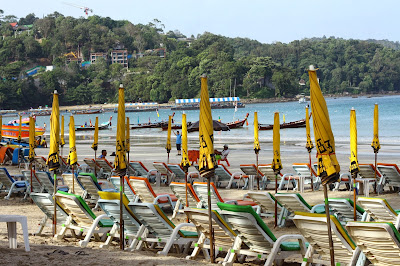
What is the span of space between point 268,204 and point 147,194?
2.35 metres

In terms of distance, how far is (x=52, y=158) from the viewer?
861 cm

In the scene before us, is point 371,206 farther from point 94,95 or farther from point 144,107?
point 94,95

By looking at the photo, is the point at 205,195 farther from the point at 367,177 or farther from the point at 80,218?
the point at 367,177

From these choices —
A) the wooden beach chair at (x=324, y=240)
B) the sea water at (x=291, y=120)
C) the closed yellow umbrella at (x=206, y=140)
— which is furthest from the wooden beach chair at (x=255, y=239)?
the sea water at (x=291, y=120)

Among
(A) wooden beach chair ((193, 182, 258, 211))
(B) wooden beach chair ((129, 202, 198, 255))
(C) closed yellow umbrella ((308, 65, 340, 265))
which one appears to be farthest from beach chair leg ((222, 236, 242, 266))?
(A) wooden beach chair ((193, 182, 258, 211))

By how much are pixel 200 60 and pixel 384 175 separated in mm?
138359

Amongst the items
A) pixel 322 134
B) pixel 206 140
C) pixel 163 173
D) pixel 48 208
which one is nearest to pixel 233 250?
pixel 206 140

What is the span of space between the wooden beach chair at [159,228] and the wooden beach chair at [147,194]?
3.00 metres

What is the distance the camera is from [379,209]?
24.7 feet

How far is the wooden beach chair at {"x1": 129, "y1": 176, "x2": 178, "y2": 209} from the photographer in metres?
10.5

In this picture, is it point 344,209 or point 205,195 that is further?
point 205,195

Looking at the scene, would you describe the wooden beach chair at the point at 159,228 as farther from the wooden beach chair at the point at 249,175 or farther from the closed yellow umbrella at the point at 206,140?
the wooden beach chair at the point at 249,175

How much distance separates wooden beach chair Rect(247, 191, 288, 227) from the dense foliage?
123m

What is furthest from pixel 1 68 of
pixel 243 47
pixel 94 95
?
pixel 243 47
